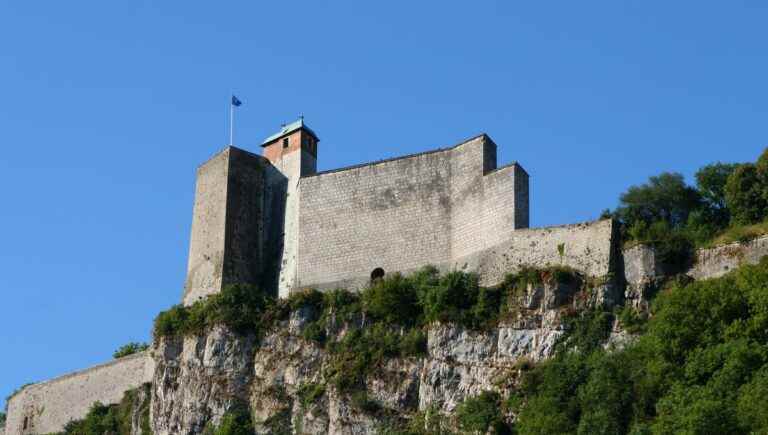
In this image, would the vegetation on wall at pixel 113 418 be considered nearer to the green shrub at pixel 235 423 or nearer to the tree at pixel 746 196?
the green shrub at pixel 235 423

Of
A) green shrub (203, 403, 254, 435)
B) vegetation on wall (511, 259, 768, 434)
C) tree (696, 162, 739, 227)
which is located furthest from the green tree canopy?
green shrub (203, 403, 254, 435)

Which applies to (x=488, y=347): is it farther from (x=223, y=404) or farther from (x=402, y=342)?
(x=223, y=404)

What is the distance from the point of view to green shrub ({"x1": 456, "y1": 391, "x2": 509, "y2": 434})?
A: 116 feet

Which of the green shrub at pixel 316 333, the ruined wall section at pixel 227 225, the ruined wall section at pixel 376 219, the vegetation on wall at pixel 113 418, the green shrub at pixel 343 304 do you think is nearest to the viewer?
the green shrub at pixel 343 304

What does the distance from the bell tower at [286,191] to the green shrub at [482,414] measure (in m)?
8.14

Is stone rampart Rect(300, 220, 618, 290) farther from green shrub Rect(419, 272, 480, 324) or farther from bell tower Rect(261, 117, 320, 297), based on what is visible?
bell tower Rect(261, 117, 320, 297)

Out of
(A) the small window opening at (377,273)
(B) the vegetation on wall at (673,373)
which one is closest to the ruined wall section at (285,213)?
(A) the small window opening at (377,273)

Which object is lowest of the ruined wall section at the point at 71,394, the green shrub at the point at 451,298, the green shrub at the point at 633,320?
the ruined wall section at the point at 71,394

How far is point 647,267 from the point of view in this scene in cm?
3638

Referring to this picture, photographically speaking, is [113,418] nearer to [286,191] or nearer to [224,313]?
[224,313]

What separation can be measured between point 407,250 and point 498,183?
3294 millimetres

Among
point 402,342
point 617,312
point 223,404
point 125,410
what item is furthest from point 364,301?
point 125,410

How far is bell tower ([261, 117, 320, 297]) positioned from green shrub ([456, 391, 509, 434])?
8137 mm

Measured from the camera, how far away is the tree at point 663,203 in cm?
4253
